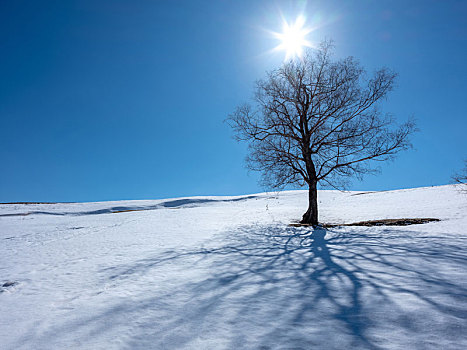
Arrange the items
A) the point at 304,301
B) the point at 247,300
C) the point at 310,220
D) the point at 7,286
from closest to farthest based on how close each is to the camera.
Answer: the point at 304,301
the point at 247,300
the point at 7,286
the point at 310,220

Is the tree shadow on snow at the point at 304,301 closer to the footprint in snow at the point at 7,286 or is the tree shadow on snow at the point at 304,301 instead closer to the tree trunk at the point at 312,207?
the footprint in snow at the point at 7,286

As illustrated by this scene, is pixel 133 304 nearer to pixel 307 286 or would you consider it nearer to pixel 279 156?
pixel 307 286

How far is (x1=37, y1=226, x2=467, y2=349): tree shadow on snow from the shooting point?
2.04 metres

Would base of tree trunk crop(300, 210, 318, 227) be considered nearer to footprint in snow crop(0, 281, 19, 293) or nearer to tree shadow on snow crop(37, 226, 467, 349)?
tree shadow on snow crop(37, 226, 467, 349)

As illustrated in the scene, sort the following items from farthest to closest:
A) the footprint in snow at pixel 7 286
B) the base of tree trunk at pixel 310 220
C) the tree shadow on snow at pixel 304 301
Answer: the base of tree trunk at pixel 310 220, the footprint in snow at pixel 7 286, the tree shadow on snow at pixel 304 301

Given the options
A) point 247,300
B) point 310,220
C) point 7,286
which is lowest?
point 7,286

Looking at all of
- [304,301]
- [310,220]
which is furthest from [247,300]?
[310,220]

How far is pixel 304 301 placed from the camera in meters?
2.74

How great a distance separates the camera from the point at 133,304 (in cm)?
298

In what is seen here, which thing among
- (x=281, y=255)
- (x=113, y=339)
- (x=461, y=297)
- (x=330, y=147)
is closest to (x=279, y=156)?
(x=330, y=147)

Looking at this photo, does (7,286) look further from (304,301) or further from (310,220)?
(310,220)

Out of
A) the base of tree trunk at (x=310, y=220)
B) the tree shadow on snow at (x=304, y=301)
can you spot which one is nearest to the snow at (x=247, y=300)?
the tree shadow on snow at (x=304, y=301)

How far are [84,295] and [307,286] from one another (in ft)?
11.2

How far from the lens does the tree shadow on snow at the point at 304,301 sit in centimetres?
204
